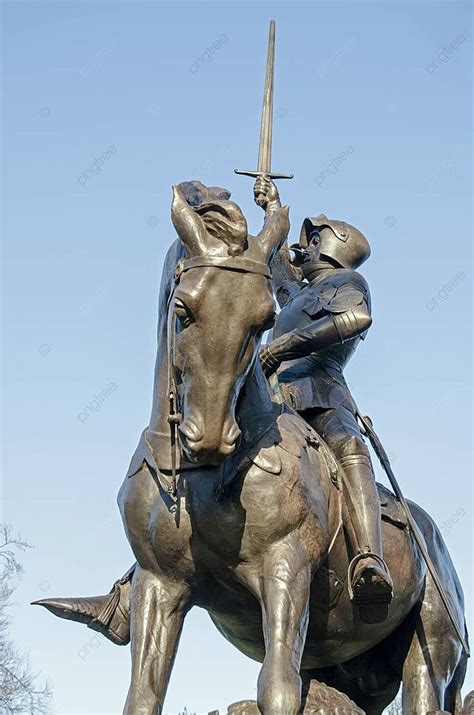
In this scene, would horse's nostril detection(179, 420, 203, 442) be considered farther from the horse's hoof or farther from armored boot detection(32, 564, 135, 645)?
armored boot detection(32, 564, 135, 645)

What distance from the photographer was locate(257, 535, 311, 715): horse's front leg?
6965mm

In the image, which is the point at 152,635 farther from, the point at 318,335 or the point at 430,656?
the point at 430,656

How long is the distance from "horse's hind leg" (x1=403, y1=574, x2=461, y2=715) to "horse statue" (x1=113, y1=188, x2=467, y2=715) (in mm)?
732

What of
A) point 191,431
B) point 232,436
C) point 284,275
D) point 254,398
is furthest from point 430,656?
point 191,431

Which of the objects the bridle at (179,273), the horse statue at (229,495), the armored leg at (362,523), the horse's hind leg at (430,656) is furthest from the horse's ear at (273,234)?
the horse's hind leg at (430,656)

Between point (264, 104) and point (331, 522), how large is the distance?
3475 mm

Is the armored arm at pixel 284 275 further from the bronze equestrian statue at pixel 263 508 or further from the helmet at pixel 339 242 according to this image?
the bronze equestrian statue at pixel 263 508

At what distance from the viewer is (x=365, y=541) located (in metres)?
8.16

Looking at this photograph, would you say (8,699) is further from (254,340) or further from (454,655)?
(254,340)

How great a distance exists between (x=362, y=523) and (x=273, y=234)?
2.13m

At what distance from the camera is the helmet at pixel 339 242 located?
32.8 ft

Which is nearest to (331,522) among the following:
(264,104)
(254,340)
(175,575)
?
(175,575)

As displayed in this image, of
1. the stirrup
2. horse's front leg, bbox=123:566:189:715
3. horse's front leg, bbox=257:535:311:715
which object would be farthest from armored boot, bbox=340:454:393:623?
horse's front leg, bbox=123:566:189:715

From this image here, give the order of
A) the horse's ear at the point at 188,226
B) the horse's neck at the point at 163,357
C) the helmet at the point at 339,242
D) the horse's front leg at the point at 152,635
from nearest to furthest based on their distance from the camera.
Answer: the horse's ear at the point at 188,226, the horse's neck at the point at 163,357, the horse's front leg at the point at 152,635, the helmet at the point at 339,242
